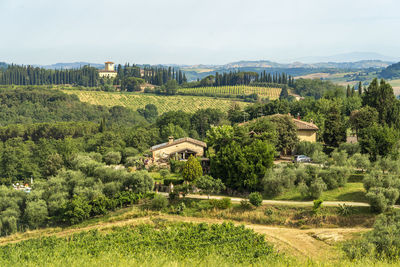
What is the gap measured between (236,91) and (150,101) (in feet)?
94.4

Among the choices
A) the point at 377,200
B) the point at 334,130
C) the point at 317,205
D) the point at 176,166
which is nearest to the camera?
the point at 377,200

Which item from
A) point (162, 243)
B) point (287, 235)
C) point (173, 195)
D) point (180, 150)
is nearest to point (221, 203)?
point (173, 195)

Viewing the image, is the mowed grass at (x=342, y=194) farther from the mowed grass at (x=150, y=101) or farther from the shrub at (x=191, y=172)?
the mowed grass at (x=150, y=101)

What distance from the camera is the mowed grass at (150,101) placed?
11694 centimetres

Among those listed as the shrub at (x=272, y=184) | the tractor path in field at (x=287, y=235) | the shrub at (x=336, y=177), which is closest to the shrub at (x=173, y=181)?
the tractor path in field at (x=287, y=235)

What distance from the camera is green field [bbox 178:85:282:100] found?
5138 inches

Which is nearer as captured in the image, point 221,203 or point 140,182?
point 221,203

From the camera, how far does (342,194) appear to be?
110 feet

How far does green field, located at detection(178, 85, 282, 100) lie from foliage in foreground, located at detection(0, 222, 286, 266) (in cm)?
10071


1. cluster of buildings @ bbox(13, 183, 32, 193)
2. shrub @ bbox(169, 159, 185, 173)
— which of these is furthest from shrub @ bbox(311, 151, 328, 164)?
cluster of buildings @ bbox(13, 183, 32, 193)

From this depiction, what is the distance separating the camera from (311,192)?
33219 millimetres

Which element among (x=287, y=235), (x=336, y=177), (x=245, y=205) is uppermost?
(x=336, y=177)

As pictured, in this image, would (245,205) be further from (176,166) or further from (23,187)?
(23,187)

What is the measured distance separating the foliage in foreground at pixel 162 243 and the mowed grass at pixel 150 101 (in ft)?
277
